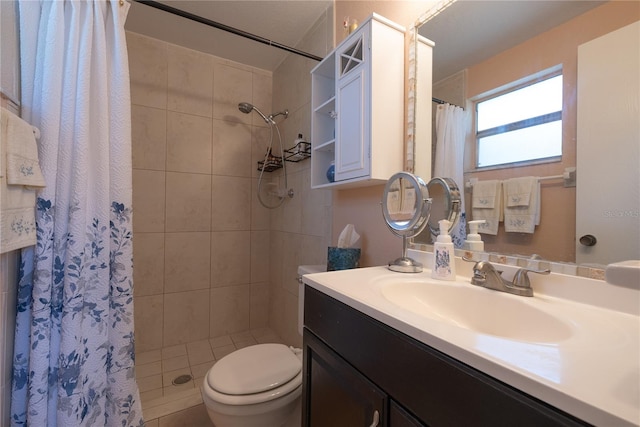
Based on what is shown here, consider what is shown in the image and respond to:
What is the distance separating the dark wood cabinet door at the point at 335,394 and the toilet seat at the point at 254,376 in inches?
10.1

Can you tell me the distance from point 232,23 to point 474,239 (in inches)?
75.3

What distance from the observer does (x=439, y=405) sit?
1.32 feet

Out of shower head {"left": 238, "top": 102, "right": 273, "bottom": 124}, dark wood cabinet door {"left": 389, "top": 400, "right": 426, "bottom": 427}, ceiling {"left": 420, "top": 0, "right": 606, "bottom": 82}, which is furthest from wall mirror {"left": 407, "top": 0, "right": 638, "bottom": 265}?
shower head {"left": 238, "top": 102, "right": 273, "bottom": 124}

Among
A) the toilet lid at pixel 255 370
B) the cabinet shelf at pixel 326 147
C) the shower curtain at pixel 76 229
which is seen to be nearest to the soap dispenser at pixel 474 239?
the cabinet shelf at pixel 326 147

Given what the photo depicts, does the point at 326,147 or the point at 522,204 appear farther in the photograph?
the point at 326,147

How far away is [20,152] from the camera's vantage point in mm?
724

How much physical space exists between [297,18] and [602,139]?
1695mm

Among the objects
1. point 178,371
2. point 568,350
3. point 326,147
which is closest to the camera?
point 568,350

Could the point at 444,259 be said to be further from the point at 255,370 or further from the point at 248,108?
the point at 248,108

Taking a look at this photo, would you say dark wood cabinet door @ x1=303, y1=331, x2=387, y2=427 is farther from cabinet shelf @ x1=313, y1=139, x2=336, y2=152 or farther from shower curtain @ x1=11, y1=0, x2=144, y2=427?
cabinet shelf @ x1=313, y1=139, x2=336, y2=152

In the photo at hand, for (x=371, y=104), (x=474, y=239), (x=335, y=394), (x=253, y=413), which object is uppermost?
(x=371, y=104)

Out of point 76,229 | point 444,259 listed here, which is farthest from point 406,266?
point 76,229

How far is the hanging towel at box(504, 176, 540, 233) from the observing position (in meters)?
0.68

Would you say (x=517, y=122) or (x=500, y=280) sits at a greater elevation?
(x=517, y=122)
